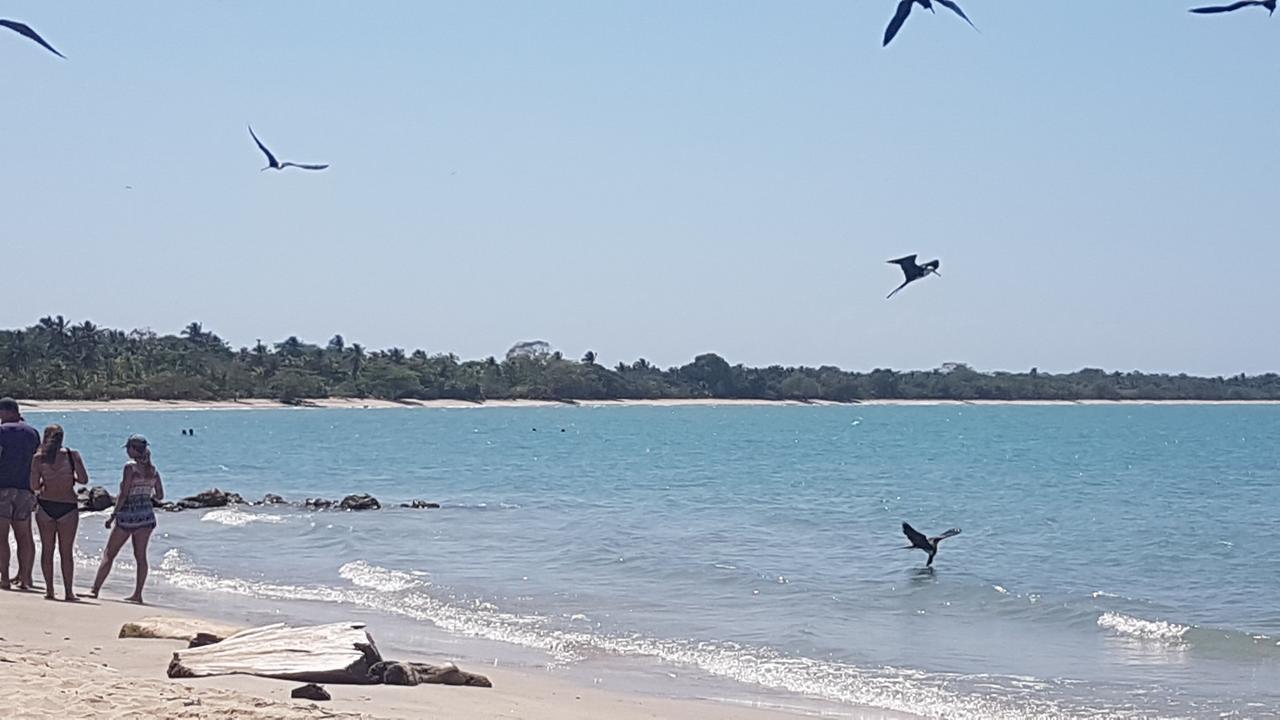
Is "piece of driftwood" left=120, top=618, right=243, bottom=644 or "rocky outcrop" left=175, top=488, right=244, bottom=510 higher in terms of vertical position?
"piece of driftwood" left=120, top=618, right=243, bottom=644

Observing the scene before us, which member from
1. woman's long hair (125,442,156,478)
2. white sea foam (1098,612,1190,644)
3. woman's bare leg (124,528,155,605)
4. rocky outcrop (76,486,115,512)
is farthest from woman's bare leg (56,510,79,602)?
rocky outcrop (76,486,115,512)

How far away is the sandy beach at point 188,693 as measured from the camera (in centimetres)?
734

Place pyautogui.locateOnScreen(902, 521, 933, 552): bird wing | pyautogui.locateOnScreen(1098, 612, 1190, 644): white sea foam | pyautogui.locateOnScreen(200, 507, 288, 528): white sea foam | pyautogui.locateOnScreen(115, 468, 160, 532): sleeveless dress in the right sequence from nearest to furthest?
1. pyautogui.locateOnScreen(115, 468, 160, 532): sleeveless dress
2. pyautogui.locateOnScreen(1098, 612, 1190, 644): white sea foam
3. pyautogui.locateOnScreen(902, 521, 933, 552): bird wing
4. pyautogui.locateOnScreen(200, 507, 288, 528): white sea foam

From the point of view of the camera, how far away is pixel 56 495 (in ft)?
40.3

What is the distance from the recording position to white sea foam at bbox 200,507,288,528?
82.5 feet

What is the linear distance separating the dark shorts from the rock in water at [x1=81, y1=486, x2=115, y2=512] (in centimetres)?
1466

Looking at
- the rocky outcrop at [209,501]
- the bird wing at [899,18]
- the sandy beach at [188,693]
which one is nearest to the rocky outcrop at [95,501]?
the rocky outcrop at [209,501]

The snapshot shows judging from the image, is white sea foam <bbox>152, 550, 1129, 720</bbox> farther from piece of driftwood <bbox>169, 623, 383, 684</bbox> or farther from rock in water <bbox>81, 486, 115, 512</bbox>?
rock in water <bbox>81, 486, 115, 512</bbox>

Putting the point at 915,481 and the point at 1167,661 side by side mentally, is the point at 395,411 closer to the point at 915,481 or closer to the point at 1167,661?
the point at 915,481

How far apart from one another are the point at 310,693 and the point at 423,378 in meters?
117

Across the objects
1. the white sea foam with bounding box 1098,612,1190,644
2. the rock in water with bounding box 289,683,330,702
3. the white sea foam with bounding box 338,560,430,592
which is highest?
the rock in water with bounding box 289,683,330,702

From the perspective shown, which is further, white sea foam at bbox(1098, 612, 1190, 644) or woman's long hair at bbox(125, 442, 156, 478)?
white sea foam at bbox(1098, 612, 1190, 644)

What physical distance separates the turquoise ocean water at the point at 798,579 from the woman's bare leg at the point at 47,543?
2022mm

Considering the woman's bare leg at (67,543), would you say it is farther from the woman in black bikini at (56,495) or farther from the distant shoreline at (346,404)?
the distant shoreline at (346,404)
